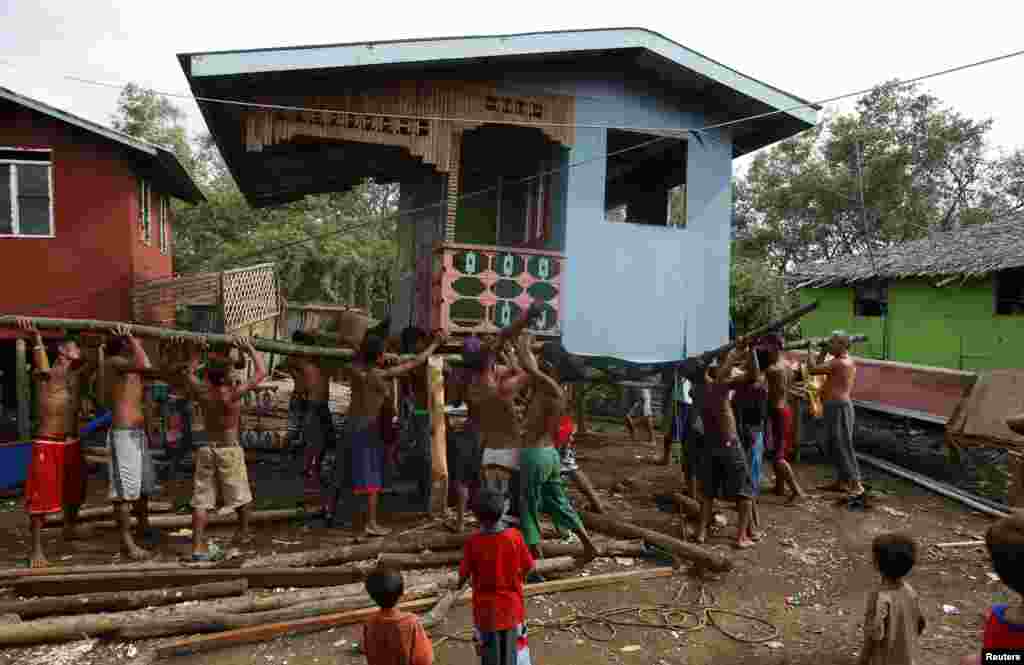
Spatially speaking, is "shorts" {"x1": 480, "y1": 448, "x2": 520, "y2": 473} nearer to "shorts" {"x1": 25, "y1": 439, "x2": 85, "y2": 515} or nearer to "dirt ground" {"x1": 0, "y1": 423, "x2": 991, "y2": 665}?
"dirt ground" {"x1": 0, "y1": 423, "x2": 991, "y2": 665}

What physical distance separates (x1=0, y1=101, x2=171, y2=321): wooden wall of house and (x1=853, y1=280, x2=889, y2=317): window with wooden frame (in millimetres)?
18876

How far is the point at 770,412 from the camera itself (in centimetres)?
979

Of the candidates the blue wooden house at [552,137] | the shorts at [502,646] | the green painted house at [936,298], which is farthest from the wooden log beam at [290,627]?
the green painted house at [936,298]

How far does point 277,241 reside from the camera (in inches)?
1002

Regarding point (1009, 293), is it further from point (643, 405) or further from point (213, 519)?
point (213, 519)

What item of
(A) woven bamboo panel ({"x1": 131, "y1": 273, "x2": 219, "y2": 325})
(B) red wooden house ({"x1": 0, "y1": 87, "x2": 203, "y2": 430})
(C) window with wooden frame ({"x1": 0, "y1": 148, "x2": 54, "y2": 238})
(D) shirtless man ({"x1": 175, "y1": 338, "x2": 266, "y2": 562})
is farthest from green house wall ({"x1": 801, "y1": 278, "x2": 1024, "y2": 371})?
(C) window with wooden frame ({"x1": 0, "y1": 148, "x2": 54, "y2": 238})

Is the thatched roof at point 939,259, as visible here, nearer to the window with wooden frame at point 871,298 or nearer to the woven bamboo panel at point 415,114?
the window with wooden frame at point 871,298

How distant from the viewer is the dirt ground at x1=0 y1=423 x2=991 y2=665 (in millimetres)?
4969

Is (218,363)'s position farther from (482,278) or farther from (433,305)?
(482,278)

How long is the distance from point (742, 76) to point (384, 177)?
749cm

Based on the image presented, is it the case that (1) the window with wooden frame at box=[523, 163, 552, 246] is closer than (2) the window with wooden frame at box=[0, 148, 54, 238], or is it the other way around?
(1) the window with wooden frame at box=[523, 163, 552, 246]

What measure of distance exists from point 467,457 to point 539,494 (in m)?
1.90

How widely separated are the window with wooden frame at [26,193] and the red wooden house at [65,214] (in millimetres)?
14

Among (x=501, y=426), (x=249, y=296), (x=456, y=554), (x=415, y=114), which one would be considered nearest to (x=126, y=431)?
(x=456, y=554)
